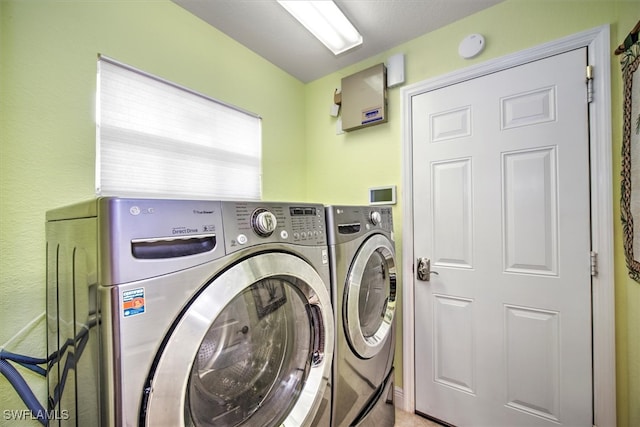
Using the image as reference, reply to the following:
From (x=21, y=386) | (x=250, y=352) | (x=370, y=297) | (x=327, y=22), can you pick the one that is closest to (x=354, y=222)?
(x=370, y=297)

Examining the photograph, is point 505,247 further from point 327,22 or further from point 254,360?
point 327,22

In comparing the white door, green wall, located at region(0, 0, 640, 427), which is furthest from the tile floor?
green wall, located at region(0, 0, 640, 427)

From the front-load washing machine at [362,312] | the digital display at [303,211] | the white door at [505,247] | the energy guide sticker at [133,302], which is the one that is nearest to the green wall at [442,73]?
the white door at [505,247]

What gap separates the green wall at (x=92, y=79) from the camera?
106 centimetres

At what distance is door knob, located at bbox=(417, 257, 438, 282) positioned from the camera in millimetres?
1790

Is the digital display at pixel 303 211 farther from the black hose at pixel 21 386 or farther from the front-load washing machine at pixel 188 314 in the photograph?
the black hose at pixel 21 386

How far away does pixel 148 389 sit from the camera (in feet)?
2.00

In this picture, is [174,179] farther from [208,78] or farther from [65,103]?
[208,78]

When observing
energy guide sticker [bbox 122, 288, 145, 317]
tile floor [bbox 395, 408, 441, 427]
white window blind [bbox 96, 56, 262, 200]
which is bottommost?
tile floor [bbox 395, 408, 441, 427]

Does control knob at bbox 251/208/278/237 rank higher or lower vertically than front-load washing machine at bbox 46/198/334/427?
higher

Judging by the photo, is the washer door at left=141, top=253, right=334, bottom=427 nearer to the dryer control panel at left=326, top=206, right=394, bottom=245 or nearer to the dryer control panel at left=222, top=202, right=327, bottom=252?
the dryer control panel at left=222, top=202, right=327, bottom=252

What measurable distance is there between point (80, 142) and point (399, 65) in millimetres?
1898

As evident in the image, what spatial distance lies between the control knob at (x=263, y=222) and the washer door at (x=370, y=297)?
19.9 inches

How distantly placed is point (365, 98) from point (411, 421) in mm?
2209
